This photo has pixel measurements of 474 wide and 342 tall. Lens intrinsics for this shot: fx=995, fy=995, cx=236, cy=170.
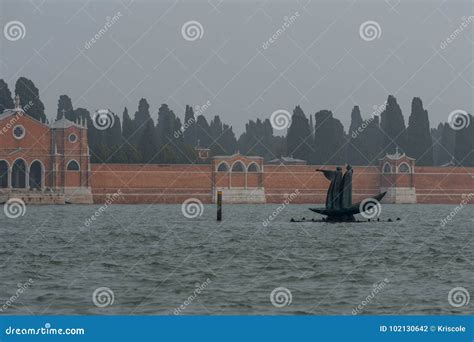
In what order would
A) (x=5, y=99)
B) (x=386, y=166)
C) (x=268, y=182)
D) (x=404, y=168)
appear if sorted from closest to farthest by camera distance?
(x=5, y=99), (x=268, y=182), (x=404, y=168), (x=386, y=166)

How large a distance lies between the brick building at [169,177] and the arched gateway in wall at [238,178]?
6 cm

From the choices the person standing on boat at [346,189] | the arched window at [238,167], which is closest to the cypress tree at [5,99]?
the arched window at [238,167]

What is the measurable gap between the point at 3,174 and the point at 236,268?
42.8m

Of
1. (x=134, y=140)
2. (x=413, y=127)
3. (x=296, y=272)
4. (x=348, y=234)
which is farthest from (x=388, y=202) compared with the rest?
(x=296, y=272)

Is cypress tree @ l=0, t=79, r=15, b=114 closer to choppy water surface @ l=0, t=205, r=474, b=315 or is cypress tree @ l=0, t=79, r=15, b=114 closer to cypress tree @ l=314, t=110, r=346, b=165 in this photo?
cypress tree @ l=314, t=110, r=346, b=165

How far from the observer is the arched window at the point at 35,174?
59594 mm

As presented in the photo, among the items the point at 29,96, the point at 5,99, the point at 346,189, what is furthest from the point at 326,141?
the point at 346,189

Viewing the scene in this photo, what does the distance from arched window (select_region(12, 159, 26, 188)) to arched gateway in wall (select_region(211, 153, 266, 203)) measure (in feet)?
39.0

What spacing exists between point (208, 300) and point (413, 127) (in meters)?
52.3

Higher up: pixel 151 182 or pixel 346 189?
pixel 151 182

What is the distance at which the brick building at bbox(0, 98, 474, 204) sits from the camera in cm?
5859

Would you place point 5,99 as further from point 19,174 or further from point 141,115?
point 141,115

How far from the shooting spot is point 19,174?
5959cm

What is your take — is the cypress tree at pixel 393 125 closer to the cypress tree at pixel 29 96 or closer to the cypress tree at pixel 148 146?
the cypress tree at pixel 148 146
